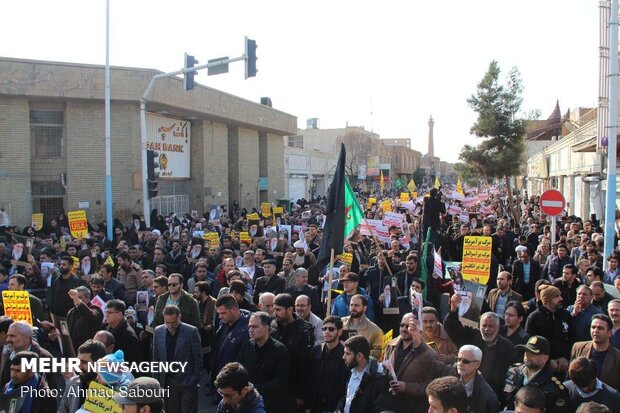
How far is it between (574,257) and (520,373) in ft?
25.7

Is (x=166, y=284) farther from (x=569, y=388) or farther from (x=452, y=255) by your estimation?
(x=452, y=255)

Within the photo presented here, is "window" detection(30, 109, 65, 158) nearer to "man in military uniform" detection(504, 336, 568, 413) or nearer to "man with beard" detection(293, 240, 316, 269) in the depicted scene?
"man with beard" detection(293, 240, 316, 269)

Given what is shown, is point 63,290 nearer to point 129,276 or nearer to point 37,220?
point 129,276

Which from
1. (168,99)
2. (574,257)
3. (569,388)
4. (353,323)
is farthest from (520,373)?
(168,99)

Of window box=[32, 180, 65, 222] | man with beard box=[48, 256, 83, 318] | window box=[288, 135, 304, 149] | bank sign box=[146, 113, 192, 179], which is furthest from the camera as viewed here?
window box=[288, 135, 304, 149]

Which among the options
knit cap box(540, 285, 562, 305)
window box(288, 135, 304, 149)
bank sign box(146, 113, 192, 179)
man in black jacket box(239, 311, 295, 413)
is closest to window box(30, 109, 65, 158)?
bank sign box(146, 113, 192, 179)

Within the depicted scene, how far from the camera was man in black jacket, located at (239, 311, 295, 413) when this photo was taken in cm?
552

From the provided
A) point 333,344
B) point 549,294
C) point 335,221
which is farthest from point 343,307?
point 549,294

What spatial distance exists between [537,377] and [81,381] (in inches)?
153

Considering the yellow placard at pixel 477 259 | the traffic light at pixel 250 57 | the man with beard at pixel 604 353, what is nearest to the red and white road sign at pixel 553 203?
the yellow placard at pixel 477 259

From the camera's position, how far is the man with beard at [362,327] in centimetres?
652

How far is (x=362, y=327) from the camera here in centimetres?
658

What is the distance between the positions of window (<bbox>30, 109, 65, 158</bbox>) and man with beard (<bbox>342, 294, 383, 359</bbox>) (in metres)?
21.9

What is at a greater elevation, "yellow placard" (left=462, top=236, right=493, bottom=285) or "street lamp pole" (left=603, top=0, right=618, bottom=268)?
"street lamp pole" (left=603, top=0, right=618, bottom=268)
